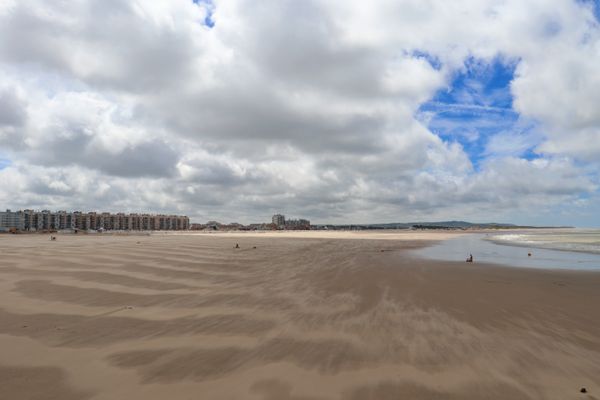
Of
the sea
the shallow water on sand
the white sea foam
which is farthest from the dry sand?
the white sea foam

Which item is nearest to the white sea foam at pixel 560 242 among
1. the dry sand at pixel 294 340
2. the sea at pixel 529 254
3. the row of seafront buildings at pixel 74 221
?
the sea at pixel 529 254

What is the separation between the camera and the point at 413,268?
628 inches

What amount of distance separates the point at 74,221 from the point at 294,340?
18915 cm

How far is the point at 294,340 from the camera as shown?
584cm

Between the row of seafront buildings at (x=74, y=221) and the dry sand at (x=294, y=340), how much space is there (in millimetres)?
155435

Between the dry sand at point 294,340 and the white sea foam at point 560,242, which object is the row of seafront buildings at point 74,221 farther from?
the dry sand at point 294,340

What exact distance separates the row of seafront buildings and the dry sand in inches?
6119

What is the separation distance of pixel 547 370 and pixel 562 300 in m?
5.54

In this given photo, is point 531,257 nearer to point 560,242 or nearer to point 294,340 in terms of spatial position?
point 294,340

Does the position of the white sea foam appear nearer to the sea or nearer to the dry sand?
the sea

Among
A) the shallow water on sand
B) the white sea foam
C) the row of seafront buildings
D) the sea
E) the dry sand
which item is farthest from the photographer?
the row of seafront buildings

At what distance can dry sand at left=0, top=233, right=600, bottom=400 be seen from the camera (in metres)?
4.23

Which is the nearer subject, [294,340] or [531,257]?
[294,340]

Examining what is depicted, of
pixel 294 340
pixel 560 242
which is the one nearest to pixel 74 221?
pixel 560 242
